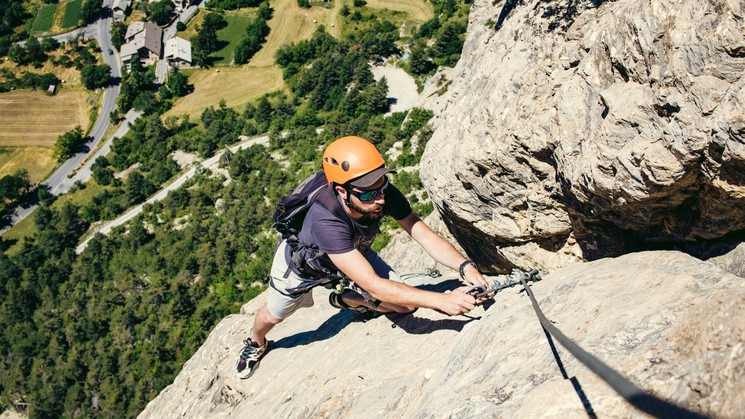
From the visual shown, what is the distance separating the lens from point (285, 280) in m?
8.02

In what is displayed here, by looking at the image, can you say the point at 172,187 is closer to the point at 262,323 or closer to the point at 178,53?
the point at 178,53

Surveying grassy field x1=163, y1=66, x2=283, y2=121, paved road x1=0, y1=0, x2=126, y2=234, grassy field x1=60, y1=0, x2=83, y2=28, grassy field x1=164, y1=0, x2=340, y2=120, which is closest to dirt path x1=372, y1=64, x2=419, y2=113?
grassy field x1=164, y1=0, x2=340, y2=120

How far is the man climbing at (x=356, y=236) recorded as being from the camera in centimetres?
594

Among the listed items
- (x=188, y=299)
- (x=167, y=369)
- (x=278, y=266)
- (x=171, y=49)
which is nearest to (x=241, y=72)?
(x=171, y=49)

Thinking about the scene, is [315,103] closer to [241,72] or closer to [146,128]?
[241,72]

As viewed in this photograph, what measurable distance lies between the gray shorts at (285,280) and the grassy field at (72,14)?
101511 millimetres

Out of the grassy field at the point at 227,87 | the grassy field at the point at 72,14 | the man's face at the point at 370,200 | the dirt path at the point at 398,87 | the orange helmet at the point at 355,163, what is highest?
the orange helmet at the point at 355,163

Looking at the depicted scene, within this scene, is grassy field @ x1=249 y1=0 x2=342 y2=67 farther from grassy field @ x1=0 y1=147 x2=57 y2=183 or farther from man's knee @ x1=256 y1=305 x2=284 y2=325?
man's knee @ x1=256 y1=305 x2=284 y2=325

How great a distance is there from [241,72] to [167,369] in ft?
158

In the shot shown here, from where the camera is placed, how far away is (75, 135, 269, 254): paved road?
57.7m

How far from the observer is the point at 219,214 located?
5219 centimetres

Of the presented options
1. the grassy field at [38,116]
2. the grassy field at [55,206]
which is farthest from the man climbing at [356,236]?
the grassy field at [38,116]

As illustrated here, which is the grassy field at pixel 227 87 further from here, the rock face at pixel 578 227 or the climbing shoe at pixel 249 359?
the rock face at pixel 578 227

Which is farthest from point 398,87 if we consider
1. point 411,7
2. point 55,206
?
point 55,206
